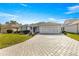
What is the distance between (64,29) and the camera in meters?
5.85

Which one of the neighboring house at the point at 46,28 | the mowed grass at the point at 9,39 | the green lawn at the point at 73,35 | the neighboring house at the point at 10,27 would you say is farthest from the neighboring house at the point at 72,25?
the neighboring house at the point at 10,27

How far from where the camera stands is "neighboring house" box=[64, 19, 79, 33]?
5634 mm

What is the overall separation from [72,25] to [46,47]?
1.34 metres

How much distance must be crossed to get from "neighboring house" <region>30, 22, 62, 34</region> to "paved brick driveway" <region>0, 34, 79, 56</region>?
0.78 ft

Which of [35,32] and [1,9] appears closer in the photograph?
[1,9]

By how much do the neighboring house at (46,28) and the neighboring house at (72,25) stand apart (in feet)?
0.83

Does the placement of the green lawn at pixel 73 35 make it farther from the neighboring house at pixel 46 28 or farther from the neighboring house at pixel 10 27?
the neighboring house at pixel 10 27

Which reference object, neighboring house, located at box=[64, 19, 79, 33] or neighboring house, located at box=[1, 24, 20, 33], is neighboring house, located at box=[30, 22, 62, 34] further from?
neighboring house, located at box=[1, 24, 20, 33]

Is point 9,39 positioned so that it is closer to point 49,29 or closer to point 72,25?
point 49,29

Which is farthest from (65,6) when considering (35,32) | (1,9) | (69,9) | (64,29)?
(1,9)

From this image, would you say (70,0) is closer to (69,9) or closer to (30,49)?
(69,9)

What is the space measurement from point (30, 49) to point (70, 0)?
2.05m

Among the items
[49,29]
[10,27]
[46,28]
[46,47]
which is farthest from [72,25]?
[10,27]

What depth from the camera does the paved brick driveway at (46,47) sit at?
203 inches
